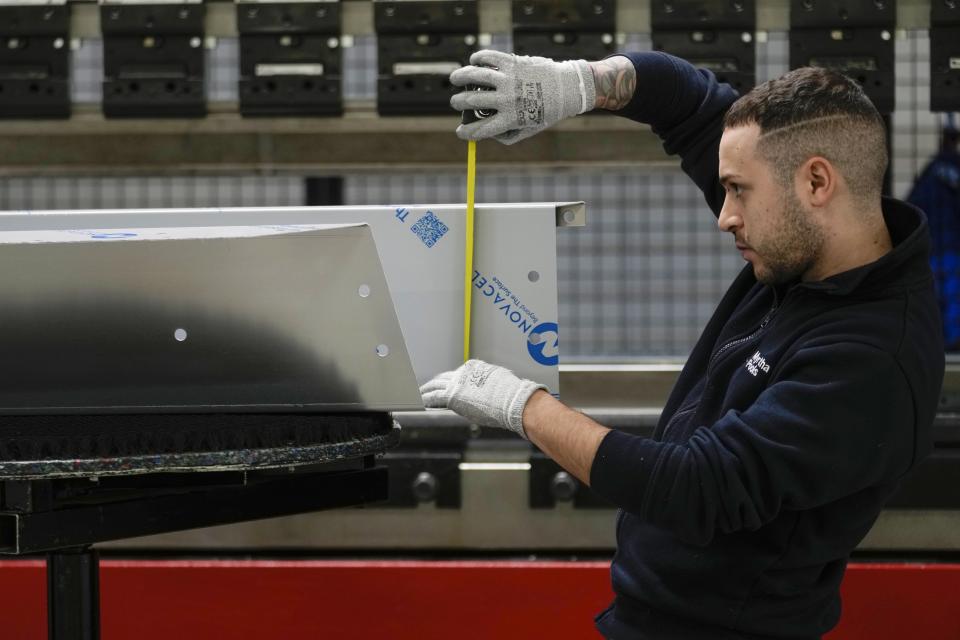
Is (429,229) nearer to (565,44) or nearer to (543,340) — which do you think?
(543,340)

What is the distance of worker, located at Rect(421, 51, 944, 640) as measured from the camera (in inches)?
51.2

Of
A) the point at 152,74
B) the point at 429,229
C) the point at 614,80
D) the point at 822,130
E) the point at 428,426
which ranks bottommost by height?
the point at 428,426

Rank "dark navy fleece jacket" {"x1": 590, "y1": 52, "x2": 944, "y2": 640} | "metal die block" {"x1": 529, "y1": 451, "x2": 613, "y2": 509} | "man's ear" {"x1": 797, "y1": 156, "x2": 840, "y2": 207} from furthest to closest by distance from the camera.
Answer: "metal die block" {"x1": 529, "y1": 451, "x2": 613, "y2": 509}
"man's ear" {"x1": 797, "y1": 156, "x2": 840, "y2": 207}
"dark navy fleece jacket" {"x1": 590, "y1": 52, "x2": 944, "y2": 640}

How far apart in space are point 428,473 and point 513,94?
897 millimetres

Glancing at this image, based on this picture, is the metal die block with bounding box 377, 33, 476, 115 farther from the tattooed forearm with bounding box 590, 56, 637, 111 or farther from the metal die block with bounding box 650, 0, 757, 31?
the tattooed forearm with bounding box 590, 56, 637, 111

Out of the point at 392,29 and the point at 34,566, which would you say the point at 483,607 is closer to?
the point at 34,566

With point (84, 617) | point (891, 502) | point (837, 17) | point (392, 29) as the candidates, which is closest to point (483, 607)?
point (891, 502)

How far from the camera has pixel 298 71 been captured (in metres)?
2.15

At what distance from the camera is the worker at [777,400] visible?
1.30 metres

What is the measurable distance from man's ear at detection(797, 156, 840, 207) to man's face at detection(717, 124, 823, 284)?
0.01 meters

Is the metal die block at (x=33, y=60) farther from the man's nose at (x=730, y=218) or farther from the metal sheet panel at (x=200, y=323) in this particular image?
the man's nose at (x=730, y=218)

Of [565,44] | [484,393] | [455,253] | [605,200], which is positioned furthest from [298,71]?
[605,200]

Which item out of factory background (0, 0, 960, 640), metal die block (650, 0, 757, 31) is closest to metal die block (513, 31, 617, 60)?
factory background (0, 0, 960, 640)

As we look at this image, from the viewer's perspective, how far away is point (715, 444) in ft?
4.33
